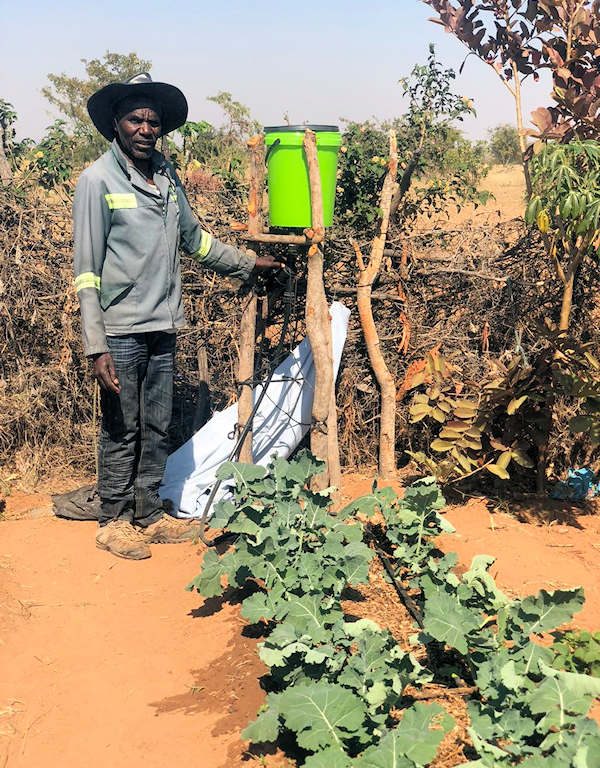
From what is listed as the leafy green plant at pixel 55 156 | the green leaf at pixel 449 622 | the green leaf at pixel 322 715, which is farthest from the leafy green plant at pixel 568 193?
the leafy green plant at pixel 55 156

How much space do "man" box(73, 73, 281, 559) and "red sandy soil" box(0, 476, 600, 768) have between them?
29 cm

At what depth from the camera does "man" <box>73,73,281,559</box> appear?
3910mm

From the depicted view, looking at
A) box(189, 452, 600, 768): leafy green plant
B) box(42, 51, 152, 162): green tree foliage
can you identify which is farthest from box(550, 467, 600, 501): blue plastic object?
box(42, 51, 152, 162): green tree foliage

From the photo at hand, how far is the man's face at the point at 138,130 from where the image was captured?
3928mm

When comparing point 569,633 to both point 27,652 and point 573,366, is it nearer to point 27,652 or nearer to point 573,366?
point 573,366

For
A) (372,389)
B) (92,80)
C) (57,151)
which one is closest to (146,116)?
(372,389)

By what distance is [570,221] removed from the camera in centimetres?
411

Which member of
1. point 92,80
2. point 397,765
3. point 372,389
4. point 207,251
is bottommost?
point 397,765

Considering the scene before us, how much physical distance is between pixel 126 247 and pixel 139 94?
0.75 metres

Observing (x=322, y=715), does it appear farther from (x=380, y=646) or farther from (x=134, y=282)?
(x=134, y=282)

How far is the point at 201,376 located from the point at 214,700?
272 centimetres

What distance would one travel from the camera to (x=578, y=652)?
3.11m

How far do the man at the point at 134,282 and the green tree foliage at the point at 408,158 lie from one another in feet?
3.48

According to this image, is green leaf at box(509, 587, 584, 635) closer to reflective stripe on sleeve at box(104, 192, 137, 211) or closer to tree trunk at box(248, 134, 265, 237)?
tree trunk at box(248, 134, 265, 237)
